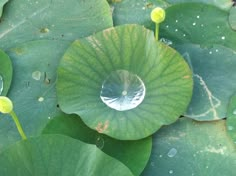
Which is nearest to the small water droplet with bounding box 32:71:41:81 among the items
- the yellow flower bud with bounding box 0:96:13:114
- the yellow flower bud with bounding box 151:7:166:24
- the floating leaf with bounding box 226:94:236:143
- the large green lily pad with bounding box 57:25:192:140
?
the large green lily pad with bounding box 57:25:192:140

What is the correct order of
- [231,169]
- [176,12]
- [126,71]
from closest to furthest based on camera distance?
[231,169] → [126,71] → [176,12]

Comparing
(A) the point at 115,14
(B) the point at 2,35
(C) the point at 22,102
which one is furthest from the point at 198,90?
(B) the point at 2,35

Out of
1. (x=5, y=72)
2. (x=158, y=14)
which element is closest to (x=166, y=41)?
(x=158, y=14)

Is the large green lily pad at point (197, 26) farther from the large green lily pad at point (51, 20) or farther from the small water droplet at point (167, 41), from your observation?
the large green lily pad at point (51, 20)

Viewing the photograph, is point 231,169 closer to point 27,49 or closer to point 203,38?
point 203,38

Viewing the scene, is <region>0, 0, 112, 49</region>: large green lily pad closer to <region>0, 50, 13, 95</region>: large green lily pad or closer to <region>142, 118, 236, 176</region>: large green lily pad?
<region>0, 50, 13, 95</region>: large green lily pad
